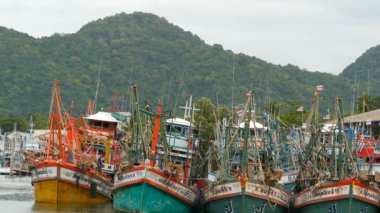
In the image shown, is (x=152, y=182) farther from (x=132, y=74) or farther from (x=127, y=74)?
(x=127, y=74)

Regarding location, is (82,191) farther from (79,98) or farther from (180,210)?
(79,98)

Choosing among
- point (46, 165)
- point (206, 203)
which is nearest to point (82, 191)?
point (46, 165)

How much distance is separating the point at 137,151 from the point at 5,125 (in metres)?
99.0

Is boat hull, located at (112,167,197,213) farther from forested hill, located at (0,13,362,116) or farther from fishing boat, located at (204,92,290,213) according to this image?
forested hill, located at (0,13,362,116)

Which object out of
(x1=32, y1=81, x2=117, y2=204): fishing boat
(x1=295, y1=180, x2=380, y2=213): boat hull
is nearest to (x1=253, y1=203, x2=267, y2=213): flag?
(x1=295, y1=180, x2=380, y2=213): boat hull

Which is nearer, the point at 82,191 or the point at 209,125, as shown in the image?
the point at 82,191

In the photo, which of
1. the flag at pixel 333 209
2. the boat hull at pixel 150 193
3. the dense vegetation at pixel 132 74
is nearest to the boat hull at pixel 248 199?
the boat hull at pixel 150 193

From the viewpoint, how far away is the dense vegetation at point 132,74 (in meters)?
152

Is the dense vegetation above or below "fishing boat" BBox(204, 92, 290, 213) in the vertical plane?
above

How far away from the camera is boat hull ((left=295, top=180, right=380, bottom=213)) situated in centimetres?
4322

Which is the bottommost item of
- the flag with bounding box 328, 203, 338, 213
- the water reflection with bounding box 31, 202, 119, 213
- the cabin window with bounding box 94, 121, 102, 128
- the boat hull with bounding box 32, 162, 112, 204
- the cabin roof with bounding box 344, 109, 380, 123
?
the water reflection with bounding box 31, 202, 119, 213

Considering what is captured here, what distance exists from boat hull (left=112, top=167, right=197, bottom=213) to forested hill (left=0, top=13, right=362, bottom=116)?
8173 cm

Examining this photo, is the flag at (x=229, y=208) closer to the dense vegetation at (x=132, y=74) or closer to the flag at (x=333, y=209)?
the flag at (x=333, y=209)

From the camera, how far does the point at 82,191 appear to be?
54.9 m
